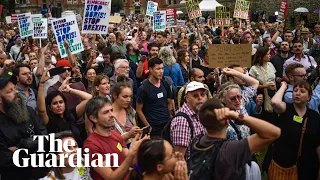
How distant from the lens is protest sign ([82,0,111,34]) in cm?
952

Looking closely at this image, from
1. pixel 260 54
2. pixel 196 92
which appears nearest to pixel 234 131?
pixel 196 92

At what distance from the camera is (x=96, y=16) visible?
9.59 m

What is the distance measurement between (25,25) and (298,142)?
10.1m

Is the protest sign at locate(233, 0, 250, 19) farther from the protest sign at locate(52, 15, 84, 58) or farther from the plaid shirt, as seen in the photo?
the plaid shirt

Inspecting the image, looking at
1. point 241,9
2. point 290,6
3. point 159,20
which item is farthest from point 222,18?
point 290,6

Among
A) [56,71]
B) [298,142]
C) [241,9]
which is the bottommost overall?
[298,142]

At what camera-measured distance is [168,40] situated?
44.9 feet

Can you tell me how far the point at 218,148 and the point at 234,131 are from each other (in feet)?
3.87

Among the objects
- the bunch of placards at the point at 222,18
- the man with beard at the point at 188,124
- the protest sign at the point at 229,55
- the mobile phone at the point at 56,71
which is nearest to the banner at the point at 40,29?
the bunch of placards at the point at 222,18

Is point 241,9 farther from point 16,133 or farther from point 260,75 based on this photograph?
point 16,133

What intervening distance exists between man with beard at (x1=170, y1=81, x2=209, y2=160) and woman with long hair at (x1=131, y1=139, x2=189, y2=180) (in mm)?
968

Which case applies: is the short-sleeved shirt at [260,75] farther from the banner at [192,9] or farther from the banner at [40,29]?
the banner at [192,9]

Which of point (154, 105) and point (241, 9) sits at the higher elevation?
point (241, 9)

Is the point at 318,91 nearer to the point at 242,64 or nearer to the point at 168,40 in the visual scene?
the point at 242,64
